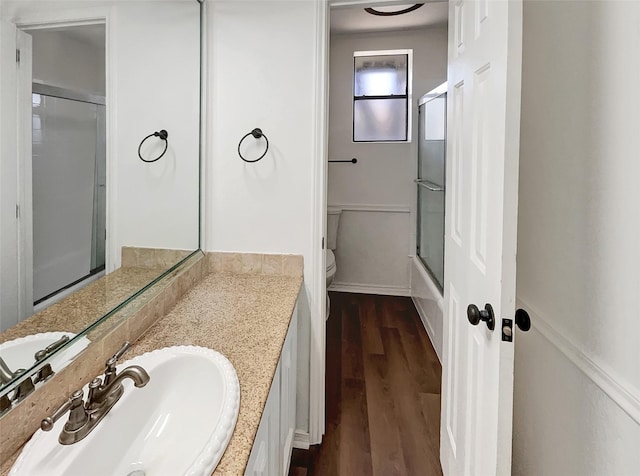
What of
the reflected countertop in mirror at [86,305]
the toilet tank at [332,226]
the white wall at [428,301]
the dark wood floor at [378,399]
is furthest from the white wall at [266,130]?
the toilet tank at [332,226]

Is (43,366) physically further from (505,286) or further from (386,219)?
(386,219)

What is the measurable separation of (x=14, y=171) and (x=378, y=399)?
204cm

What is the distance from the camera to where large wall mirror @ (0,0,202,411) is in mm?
794

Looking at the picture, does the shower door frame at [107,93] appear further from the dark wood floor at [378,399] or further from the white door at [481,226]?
the dark wood floor at [378,399]

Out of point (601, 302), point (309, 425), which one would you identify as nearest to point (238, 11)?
point (601, 302)

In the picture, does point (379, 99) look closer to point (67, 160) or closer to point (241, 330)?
point (241, 330)

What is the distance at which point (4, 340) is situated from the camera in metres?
0.77

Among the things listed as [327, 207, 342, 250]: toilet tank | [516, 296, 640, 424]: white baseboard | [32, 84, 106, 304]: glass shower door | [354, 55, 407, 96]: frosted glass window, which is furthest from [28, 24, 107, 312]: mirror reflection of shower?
[354, 55, 407, 96]: frosted glass window

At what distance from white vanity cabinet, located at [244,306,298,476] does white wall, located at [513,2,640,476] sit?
80cm

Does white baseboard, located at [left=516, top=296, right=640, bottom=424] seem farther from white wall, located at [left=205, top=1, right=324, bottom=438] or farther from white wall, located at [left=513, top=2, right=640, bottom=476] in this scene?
white wall, located at [left=205, top=1, right=324, bottom=438]

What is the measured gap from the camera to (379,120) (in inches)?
152

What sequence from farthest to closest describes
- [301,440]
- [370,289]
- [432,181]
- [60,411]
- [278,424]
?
[370,289] → [432,181] → [301,440] → [278,424] → [60,411]

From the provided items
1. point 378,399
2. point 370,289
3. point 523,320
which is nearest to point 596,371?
point 523,320

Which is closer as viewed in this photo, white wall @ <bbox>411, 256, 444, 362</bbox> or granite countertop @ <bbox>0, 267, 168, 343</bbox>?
granite countertop @ <bbox>0, 267, 168, 343</bbox>
